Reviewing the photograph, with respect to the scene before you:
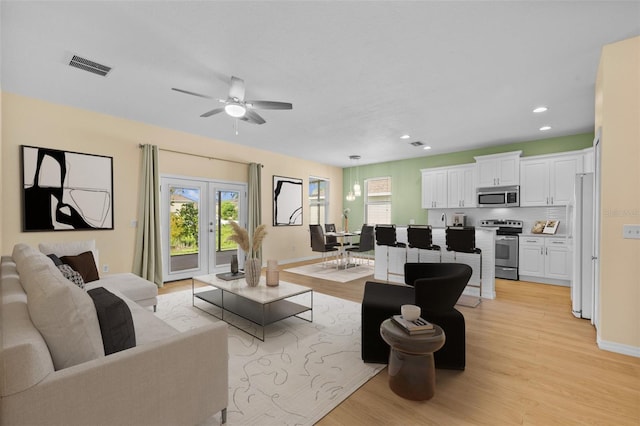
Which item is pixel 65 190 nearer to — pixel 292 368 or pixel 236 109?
pixel 236 109

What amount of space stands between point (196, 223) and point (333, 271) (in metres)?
3.01

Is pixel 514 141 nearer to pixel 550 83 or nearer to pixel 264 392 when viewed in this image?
pixel 550 83

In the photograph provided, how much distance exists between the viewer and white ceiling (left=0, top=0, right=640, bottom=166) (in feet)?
7.18

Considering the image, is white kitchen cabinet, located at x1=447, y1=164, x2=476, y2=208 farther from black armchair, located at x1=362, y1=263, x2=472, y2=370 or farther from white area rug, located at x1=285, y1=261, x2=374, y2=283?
black armchair, located at x1=362, y1=263, x2=472, y2=370

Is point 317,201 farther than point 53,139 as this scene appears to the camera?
Yes

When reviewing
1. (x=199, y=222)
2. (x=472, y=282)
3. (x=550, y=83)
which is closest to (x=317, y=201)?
(x=199, y=222)

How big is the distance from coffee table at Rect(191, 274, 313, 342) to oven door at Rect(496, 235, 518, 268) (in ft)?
13.4

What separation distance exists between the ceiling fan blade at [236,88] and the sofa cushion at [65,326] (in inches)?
97.8

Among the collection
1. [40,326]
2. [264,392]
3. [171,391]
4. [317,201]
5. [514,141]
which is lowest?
[264,392]

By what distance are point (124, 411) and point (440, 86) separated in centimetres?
397

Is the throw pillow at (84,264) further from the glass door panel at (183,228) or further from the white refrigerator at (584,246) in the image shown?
Result: the white refrigerator at (584,246)

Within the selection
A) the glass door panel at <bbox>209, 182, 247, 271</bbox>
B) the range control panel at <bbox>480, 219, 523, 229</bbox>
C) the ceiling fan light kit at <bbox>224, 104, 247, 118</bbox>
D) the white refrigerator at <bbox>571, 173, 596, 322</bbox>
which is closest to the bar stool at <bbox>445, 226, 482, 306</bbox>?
the white refrigerator at <bbox>571, 173, 596, 322</bbox>

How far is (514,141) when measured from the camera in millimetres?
5867

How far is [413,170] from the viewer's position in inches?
297
